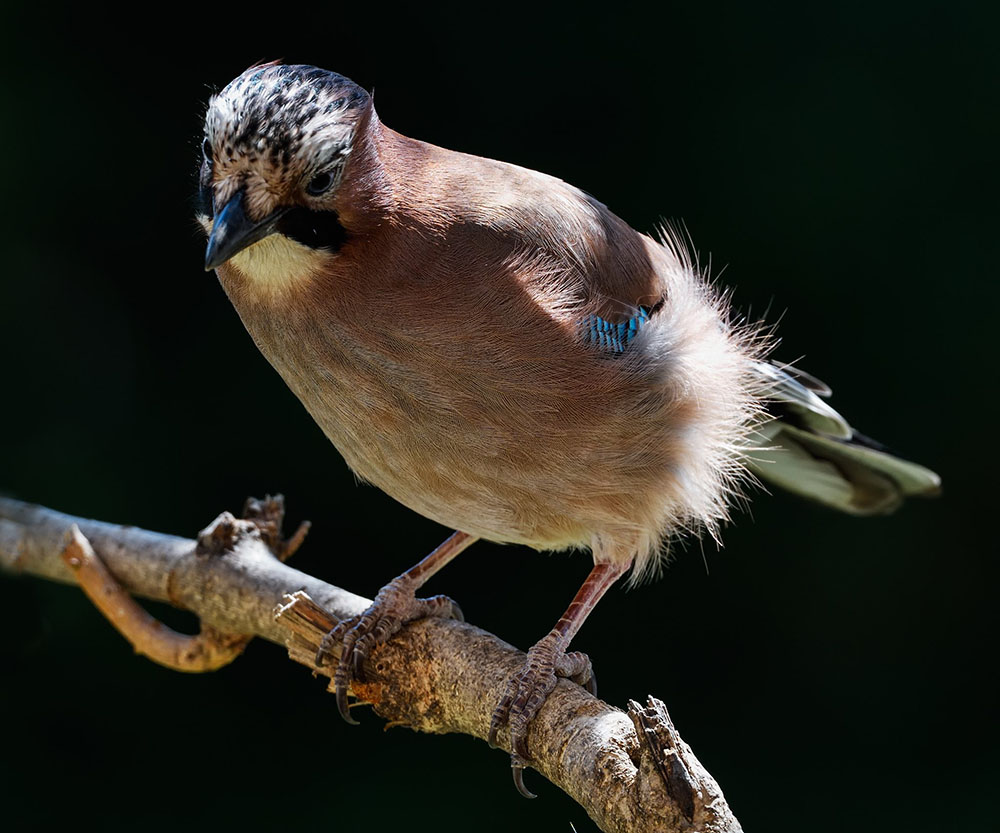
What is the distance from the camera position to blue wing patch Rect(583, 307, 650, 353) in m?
2.09

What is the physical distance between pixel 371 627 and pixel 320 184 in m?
0.81

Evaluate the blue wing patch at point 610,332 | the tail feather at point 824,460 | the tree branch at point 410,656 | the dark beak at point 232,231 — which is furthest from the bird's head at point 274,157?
the tail feather at point 824,460

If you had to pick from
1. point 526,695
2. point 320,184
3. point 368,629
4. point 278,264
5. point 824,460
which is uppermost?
point 320,184

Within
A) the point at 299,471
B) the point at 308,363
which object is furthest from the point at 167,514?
the point at 308,363

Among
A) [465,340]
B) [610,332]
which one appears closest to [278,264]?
[465,340]

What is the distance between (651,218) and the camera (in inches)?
129

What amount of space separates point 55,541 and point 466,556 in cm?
114

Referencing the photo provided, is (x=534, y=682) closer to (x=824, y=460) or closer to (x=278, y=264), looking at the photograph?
(x=278, y=264)

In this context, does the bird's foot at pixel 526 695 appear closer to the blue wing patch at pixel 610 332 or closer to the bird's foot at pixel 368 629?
the bird's foot at pixel 368 629

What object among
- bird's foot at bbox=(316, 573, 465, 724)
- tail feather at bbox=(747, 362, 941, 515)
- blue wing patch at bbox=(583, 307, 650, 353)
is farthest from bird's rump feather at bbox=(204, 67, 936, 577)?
tail feather at bbox=(747, 362, 941, 515)

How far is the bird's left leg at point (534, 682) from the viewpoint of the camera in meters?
1.92

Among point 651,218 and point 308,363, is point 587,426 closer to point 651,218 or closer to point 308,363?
point 308,363

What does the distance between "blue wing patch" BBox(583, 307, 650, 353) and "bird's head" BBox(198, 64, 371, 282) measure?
1.58 ft

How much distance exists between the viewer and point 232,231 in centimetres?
176
